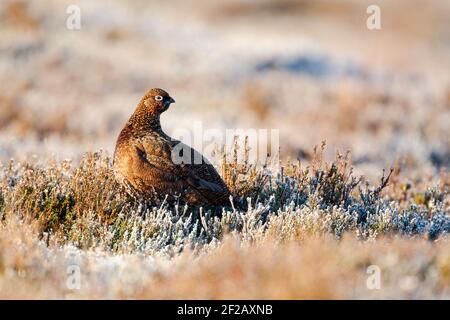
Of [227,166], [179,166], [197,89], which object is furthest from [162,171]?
[197,89]

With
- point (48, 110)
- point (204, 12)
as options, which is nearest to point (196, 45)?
point (48, 110)

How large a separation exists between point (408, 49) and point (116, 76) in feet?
61.5

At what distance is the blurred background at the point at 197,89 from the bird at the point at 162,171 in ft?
13.1

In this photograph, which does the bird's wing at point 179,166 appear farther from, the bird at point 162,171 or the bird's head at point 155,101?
the bird's head at point 155,101

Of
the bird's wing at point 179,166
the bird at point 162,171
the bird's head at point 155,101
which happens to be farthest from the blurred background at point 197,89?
the bird's wing at point 179,166

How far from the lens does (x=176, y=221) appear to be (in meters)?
6.52

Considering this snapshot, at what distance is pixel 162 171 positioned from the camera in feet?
20.7

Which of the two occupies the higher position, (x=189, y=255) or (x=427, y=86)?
(x=427, y=86)

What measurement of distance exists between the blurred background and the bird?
398cm

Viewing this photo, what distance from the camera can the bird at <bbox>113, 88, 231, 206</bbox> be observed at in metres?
6.32

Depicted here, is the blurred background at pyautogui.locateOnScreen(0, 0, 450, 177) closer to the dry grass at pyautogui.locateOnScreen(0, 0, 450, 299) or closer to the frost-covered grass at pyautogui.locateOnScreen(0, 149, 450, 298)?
the dry grass at pyautogui.locateOnScreen(0, 0, 450, 299)

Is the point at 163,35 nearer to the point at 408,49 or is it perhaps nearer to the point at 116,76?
the point at 116,76
